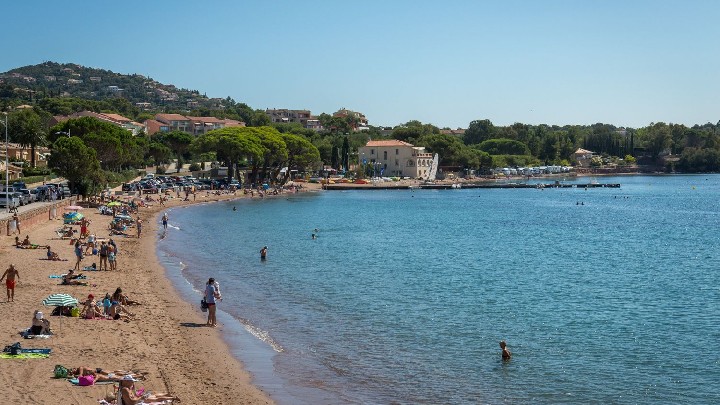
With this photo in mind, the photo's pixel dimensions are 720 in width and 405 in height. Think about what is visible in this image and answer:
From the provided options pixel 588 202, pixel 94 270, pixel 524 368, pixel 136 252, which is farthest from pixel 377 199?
pixel 524 368

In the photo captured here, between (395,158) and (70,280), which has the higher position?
(395,158)

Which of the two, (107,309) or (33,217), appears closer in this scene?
(107,309)

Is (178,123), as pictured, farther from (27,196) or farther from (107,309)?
(107,309)

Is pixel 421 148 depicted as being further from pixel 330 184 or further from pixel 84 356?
pixel 84 356

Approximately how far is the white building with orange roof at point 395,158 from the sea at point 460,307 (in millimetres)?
71512

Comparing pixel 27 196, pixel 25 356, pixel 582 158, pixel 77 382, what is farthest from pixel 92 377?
pixel 582 158

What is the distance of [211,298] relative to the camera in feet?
77.6

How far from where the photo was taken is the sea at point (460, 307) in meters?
19.1

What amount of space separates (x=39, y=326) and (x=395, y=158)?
122 metres

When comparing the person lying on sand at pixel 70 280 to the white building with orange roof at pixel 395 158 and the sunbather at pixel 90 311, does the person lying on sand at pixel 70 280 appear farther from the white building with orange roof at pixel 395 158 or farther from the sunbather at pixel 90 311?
the white building with orange roof at pixel 395 158

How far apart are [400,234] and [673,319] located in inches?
1275

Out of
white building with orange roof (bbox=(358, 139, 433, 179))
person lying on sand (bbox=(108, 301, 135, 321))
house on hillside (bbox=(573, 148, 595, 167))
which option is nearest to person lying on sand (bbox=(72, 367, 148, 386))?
person lying on sand (bbox=(108, 301, 135, 321))

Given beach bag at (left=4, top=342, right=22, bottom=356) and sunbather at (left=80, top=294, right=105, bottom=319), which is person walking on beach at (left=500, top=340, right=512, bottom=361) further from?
beach bag at (left=4, top=342, right=22, bottom=356)

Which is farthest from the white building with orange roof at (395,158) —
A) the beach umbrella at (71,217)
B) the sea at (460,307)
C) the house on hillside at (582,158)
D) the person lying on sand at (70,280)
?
the person lying on sand at (70,280)
